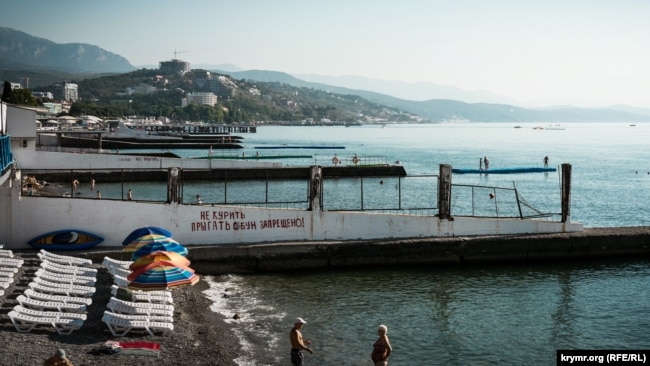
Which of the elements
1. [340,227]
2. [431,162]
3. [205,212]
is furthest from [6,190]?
[431,162]

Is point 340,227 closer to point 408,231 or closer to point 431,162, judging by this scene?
point 408,231

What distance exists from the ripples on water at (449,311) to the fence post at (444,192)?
2195mm

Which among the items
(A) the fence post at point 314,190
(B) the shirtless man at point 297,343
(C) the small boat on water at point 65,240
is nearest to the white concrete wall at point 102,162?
(C) the small boat on water at point 65,240

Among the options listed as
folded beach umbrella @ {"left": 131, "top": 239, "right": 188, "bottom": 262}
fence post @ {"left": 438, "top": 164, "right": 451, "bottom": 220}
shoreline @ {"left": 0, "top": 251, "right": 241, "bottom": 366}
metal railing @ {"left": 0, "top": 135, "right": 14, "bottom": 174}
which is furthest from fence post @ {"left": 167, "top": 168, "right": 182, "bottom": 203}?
fence post @ {"left": 438, "top": 164, "right": 451, "bottom": 220}

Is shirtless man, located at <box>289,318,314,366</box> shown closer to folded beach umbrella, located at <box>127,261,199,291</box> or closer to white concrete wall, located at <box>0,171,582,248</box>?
folded beach umbrella, located at <box>127,261,199,291</box>

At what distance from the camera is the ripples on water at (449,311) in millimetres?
17108

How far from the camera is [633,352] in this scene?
671 inches

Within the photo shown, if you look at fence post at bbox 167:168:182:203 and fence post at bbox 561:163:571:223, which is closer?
fence post at bbox 167:168:182:203

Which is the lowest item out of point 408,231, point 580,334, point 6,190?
point 580,334

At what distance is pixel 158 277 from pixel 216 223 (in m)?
7.85

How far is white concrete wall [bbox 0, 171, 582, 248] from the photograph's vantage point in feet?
75.8

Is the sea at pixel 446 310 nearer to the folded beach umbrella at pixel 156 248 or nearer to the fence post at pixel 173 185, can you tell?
the folded beach umbrella at pixel 156 248

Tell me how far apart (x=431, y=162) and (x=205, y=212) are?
82396 mm

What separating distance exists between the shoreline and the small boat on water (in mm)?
3454
